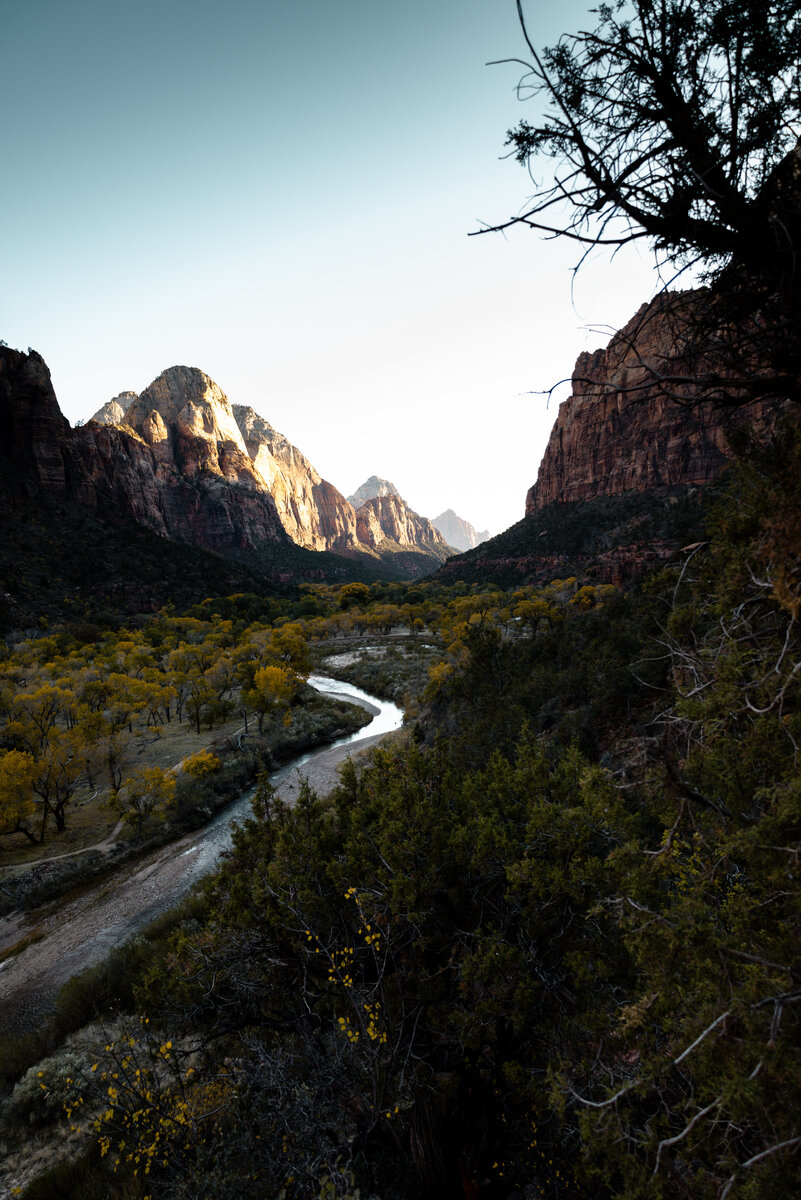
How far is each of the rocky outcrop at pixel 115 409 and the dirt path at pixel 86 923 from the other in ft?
663

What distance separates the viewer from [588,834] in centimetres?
582

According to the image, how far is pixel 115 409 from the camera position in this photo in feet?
590

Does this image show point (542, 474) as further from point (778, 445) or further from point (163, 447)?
point (778, 445)

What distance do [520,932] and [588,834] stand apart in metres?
1.46

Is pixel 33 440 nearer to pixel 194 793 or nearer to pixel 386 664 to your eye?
pixel 386 664

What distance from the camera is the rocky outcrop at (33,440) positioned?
6103cm

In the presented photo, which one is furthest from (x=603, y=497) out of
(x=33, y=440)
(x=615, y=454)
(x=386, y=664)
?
(x=33, y=440)

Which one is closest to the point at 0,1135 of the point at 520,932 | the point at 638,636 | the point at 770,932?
the point at 520,932

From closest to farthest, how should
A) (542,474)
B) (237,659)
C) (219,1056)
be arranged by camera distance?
1. (219,1056)
2. (237,659)
3. (542,474)

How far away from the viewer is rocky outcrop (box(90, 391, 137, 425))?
178m

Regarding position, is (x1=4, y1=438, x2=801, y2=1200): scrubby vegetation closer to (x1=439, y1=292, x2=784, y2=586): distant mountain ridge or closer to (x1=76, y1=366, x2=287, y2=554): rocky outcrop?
(x1=439, y1=292, x2=784, y2=586): distant mountain ridge

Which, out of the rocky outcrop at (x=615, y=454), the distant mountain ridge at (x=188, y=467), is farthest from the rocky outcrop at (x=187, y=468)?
the rocky outcrop at (x=615, y=454)

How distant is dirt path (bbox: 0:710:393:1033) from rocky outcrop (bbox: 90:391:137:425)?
663 ft

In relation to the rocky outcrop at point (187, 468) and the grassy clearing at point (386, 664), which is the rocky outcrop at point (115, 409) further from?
the grassy clearing at point (386, 664)
